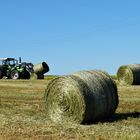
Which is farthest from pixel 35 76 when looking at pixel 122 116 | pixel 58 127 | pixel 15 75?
pixel 58 127

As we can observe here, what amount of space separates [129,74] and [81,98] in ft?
64.3

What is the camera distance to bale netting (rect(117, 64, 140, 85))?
3264 cm

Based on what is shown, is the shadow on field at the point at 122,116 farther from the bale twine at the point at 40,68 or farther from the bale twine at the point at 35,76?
the bale twine at the point at 35,76

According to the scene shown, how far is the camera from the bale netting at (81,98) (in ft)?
44.2

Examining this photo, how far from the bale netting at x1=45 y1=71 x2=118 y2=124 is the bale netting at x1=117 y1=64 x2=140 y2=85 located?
1789 centimetres

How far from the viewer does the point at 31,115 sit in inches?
603

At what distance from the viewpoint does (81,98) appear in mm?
13523

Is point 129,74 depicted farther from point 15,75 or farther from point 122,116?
point 122,116

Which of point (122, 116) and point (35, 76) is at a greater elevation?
point (35, 76)

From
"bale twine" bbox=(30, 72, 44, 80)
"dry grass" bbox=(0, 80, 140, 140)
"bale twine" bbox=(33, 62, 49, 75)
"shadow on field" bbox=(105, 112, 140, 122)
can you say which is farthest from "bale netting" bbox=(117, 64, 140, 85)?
"shadow on field" bbox=(105, 112, 140, 122)

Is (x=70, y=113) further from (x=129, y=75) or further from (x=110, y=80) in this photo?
(x=129, y=75)

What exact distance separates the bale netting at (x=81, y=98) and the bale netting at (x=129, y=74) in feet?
58.7

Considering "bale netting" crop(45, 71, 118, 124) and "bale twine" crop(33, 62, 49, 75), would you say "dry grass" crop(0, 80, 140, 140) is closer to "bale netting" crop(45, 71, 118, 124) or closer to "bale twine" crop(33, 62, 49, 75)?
"bale netting" crop(45, 71, 118, 124)

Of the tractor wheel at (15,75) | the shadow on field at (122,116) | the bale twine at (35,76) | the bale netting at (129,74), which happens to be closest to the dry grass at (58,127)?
the shadow on field at (122,116)
